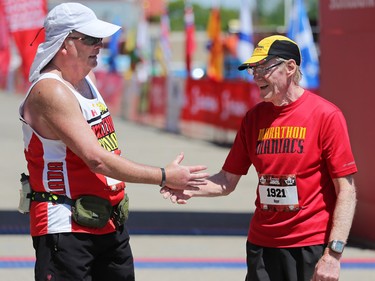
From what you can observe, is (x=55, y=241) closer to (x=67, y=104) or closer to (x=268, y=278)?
(x=67, y=104)

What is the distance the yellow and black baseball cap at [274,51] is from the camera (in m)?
4.41

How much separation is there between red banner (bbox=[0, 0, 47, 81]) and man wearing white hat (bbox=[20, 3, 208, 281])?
9159mm

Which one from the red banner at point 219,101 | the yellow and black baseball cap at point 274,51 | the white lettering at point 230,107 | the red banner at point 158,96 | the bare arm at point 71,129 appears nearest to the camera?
the bare arm at point 71,129

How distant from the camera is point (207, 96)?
20.3 m

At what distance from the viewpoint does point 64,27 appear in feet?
14.1

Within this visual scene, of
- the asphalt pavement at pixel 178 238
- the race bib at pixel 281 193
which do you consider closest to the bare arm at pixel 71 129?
the race bib at pixel 281 193

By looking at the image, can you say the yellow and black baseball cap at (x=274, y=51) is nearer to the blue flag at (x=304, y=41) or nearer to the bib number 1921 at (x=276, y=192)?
the bib number 1921 at (x=276, y=192)

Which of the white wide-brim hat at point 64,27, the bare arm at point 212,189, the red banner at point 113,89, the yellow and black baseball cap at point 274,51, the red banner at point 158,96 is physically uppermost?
the white wide-brim hat at point 64,27

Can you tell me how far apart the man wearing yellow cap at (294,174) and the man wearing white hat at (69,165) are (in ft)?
1.37

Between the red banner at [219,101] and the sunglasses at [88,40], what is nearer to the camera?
the sunglasses at [88,40]

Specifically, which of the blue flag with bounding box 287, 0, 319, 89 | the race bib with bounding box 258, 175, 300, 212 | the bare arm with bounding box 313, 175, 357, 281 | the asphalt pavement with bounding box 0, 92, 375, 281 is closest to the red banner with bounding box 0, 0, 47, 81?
the asphalt pavement with bounding box 0, 92, 375, 281

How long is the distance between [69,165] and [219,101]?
50.1 feet

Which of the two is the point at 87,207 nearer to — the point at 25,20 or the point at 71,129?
the point at 71,129

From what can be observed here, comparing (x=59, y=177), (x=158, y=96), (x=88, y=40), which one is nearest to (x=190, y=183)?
(x=59, y=177)
